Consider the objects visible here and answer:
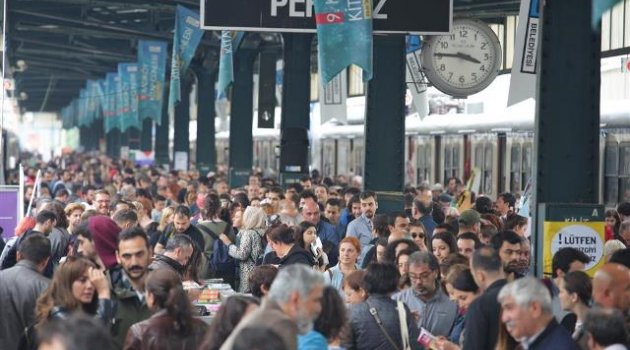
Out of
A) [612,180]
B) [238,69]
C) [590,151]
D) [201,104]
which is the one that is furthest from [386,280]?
[201,104]

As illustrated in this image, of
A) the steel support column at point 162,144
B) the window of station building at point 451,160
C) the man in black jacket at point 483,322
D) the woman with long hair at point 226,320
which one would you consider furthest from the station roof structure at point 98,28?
the woman with long hair at point 226,320

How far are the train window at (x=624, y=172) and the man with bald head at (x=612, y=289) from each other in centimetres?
1600

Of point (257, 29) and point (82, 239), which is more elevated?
point (257, 29)

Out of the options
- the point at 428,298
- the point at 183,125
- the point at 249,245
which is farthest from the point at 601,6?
the point at 183,125

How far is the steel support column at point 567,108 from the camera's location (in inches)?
526

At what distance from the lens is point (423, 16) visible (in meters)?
19.0

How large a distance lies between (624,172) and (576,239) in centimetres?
1254

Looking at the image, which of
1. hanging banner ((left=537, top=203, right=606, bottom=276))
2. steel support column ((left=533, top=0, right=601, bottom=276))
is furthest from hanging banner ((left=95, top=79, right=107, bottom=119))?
hanging banner ((left=537, top=203, right=606, bottom=276))

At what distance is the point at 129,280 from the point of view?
1026 cm

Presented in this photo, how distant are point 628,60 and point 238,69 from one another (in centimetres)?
1141

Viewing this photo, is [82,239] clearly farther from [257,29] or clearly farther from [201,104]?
[201,104]

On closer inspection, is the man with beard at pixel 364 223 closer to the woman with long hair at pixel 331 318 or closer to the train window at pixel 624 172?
the train window at pixel 624 172

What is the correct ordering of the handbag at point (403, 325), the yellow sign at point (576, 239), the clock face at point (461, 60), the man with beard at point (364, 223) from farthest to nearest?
the clock face at point (461, 60), the man with beard at point (364, 223), the yellow sign at point (576, 239), the handbag at point (403, 325)

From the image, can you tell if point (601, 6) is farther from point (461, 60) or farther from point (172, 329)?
point (461, 60)
